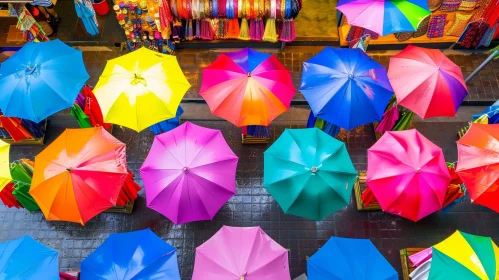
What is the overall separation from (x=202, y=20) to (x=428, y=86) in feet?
16.0

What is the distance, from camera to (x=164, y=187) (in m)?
6.29

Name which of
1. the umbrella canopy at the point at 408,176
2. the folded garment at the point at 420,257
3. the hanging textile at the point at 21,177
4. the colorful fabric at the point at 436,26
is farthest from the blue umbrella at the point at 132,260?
the colorful fabric at the point at 436,26

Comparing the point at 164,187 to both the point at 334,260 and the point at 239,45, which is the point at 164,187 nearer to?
the point at 334,260

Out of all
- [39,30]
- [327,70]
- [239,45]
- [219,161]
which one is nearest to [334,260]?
Result: [219,161]

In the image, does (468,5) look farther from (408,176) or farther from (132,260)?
(132,260)

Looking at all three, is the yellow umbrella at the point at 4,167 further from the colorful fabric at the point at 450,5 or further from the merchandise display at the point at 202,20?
the colorful fabric at the point at 450,5

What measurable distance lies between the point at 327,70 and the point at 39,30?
6071mm

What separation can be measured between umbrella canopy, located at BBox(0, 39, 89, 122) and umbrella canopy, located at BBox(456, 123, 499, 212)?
246 inches

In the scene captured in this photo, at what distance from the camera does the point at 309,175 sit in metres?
6.20

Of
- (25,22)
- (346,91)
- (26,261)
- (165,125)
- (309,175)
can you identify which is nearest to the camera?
(26,261)

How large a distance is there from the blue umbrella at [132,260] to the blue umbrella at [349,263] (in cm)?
193

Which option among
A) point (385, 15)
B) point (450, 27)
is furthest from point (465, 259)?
point (450, 27)

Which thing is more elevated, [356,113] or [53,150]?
[356,113]

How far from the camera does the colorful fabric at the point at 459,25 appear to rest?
9.20m
